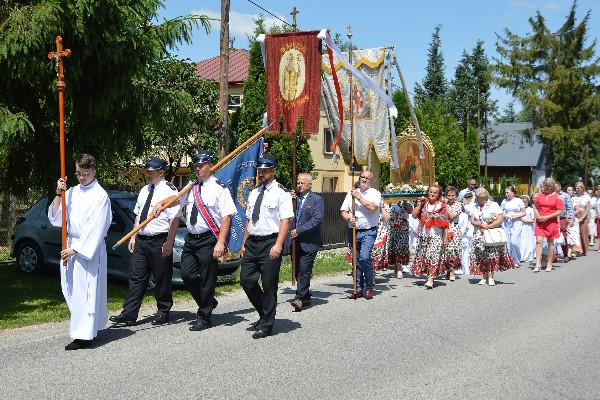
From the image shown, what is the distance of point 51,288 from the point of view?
11.2m

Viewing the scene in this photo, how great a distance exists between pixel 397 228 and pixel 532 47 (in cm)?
3773

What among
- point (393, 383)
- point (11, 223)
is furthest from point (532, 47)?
point (393, 383)

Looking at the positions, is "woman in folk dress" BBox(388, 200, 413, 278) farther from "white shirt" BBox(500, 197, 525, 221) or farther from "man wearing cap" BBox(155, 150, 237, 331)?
"man wearing cap" BBox(155, 150, 237, 331)

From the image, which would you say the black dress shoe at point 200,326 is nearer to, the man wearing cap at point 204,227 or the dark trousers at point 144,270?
the man wearing cap at point 204,227

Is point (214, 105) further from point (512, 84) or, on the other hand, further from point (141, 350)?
point (512, 84)

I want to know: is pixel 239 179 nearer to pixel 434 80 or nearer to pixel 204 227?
pixel 204 227

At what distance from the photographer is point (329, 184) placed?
38.9 metres

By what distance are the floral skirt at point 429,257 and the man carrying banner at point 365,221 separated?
182cm

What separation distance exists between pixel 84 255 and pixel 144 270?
1.35 m

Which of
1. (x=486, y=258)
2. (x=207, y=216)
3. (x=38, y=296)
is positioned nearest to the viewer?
(x=207, y=216)

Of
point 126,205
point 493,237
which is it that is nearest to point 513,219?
point 493,237

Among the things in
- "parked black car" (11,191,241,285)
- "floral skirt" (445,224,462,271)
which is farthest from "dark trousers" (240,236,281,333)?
"floral skirt" (445,224,462,271)

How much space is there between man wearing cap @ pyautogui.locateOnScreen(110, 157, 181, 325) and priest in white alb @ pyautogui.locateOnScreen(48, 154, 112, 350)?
0.91 meters

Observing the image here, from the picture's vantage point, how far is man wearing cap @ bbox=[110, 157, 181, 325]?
8086 millimetres
